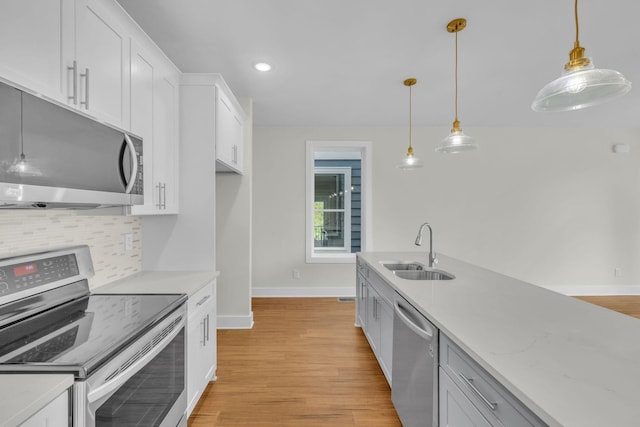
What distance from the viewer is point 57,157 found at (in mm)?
1120

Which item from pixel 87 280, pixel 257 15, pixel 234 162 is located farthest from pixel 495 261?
pixel 87 280

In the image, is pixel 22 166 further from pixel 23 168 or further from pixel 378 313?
pixel 378 313

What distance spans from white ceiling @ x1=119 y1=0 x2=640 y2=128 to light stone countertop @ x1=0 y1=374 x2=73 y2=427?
2.02 m

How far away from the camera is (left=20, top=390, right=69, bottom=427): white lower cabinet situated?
2.60 ft

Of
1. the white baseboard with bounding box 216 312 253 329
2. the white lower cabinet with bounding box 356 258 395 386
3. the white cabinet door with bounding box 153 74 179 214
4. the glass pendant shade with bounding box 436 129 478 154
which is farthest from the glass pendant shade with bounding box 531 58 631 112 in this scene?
the white baseboard with bounding box 216 312 253 329

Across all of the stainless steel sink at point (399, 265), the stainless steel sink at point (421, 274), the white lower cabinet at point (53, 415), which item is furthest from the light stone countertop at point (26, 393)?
the stainless steel sink at point (399, 265)

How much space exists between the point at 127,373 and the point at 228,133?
81.7 inches

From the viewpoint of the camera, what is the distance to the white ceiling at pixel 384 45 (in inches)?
78.4

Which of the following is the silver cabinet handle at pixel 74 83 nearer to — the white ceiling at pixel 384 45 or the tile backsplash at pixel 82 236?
the tile backsplash at pixel 82 236

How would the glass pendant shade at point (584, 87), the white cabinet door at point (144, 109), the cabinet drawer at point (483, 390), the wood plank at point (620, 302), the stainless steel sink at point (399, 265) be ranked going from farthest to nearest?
the wood plank at point (620, 302)
the stainless steel sink at point (399, 265)
the white cabinet door at point (144, 109)
the glass pendant shade at point (584, 87)
the cabinet drawer at point (483, 390)

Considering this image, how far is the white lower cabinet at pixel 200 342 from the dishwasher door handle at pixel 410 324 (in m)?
1.24

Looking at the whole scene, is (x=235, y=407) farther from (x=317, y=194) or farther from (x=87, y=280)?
(x=317, y=194)

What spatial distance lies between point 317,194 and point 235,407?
12.3ft

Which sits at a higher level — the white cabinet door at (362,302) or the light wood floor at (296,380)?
the white cabinet door at (362,302)
